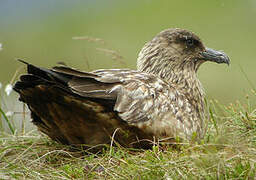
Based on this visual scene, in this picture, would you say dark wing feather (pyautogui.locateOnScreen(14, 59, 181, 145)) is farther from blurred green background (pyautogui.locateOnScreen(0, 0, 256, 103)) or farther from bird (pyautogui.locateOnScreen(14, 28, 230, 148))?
blurred green background (pyautogui.locateOnScreen(0, 0, 256, 103))

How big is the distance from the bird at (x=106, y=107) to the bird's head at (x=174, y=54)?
14.0 inches

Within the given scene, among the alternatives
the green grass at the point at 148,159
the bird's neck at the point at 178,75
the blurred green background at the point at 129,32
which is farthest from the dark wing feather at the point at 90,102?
the blurred green background at the point at 129,32

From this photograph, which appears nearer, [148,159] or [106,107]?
[148,159]

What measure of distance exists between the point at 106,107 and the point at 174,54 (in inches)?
47.4

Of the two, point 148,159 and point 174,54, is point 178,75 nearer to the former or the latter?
point 174,54

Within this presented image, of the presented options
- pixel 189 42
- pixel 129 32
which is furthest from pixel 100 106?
pixel 129 32

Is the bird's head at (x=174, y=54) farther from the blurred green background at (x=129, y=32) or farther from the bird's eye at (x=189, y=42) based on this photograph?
the blurred green background at (x=129, y=32)

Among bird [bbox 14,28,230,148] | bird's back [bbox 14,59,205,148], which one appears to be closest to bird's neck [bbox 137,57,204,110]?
bird [bbox 14,28,230,148]

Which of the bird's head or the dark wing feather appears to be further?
the bird's head

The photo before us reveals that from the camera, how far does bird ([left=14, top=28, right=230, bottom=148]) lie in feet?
13.7

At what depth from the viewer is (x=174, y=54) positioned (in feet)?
17.2

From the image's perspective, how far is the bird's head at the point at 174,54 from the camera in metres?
5.22

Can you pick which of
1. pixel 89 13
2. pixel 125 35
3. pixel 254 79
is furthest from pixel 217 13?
pixel 254 79

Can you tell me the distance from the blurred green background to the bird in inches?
180
